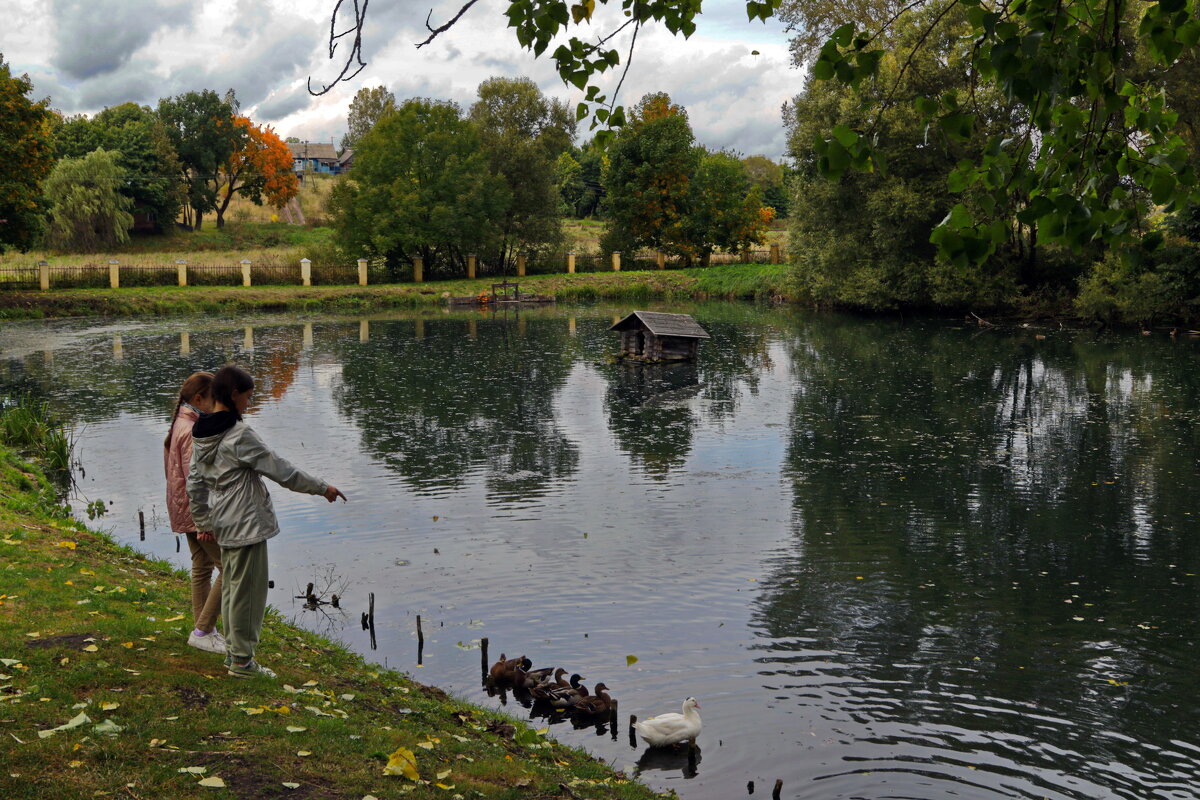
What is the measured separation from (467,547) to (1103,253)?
123 feet

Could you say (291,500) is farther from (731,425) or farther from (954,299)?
(954,299)

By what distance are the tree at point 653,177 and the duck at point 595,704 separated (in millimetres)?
61626

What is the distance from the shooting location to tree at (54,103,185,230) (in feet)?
227

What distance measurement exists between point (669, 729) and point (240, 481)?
3841 mm

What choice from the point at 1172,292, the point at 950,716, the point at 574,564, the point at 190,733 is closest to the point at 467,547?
the point at 574,564

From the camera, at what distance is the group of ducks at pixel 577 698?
8.12 meters

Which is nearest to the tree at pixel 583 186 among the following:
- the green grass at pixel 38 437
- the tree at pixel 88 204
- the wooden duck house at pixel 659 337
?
the tree at pixel 88 204

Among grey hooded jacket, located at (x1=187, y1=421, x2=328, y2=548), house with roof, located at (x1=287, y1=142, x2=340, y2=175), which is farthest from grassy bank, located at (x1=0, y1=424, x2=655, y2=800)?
house with roof, located at (x1=287, y1=142, x2=340, y2=175)

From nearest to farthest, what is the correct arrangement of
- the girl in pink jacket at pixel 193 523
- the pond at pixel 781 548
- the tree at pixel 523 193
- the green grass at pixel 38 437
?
the girl in pink jacket at pixel 193 523 < the pond at pixel 781 548 < the green grass at pixel 38 437 < the tree at pixel 523 193

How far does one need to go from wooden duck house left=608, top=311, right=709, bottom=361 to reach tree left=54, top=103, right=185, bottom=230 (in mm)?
48694

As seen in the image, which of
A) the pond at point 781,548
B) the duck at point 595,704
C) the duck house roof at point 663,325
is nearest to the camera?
the pond at point 781,548

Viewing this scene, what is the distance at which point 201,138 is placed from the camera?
245ft

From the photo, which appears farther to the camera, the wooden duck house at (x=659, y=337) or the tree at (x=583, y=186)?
the tree at (x=583, y=186)

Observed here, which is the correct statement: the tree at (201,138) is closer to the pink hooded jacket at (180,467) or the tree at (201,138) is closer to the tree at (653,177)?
the tree at (653,177)
